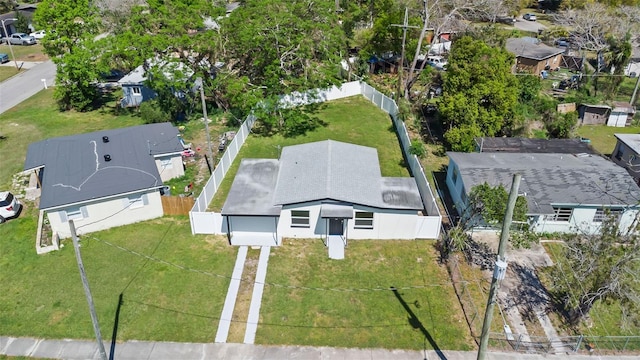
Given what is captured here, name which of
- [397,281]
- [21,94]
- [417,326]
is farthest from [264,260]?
[21,94]

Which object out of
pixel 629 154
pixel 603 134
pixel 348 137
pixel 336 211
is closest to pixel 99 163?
pixel 336 211

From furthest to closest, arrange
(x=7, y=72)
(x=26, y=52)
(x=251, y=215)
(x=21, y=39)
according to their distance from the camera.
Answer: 1. (x=21, y=39)
2. (x=26, y=52)
3. (x=7, y=72)
4. (x=251, y=215)

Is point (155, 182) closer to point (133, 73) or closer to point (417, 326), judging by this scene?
point (417, 326)

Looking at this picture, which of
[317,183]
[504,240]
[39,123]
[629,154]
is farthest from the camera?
→ [39,123]

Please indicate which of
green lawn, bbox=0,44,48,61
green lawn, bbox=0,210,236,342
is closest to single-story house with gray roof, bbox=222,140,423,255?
green lawn, bbox=0,210,236,342

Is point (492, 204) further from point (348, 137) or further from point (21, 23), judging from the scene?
point (21, 23)

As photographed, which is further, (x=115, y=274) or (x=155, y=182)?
(x=155, y=182)
